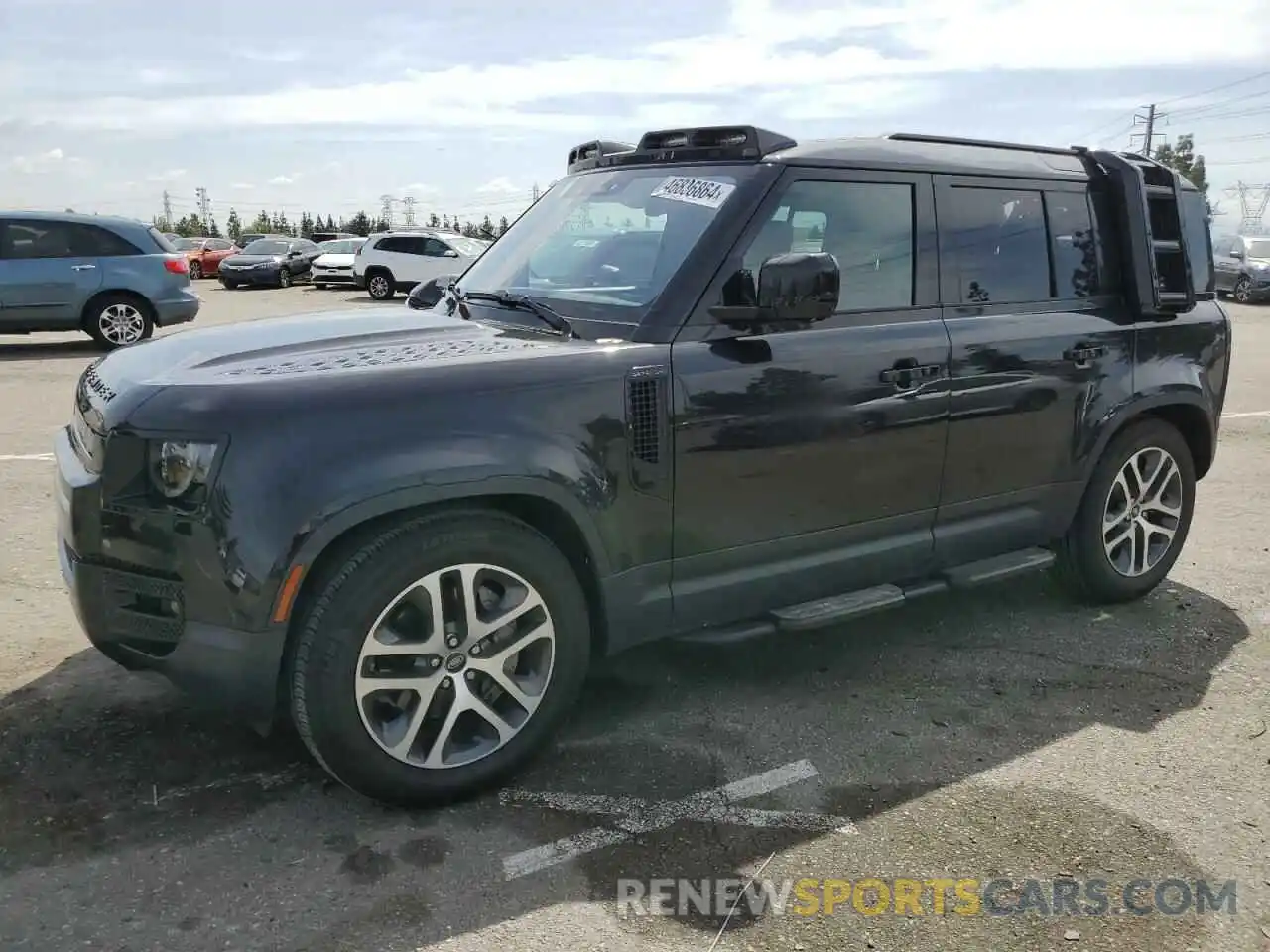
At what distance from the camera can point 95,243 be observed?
44.4 ft

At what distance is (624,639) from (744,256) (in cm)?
133

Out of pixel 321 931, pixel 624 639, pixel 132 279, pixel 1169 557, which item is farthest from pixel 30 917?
pixel 132 279

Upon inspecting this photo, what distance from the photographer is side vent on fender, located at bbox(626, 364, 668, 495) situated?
3.26 m

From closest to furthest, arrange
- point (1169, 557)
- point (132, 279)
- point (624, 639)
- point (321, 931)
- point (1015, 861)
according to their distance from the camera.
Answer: point (321, 931), point (1015, 861), point (624, 639), point (1169, 557), point (132, 279)

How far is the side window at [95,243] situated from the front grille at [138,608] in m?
12.2

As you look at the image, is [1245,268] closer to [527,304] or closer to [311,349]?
[527,304]

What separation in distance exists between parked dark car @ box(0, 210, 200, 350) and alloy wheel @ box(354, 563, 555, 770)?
12413 millimetres

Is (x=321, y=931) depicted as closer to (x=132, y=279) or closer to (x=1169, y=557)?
(x=1169, y=557)

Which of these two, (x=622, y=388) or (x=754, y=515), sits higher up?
(x=622, y=388)

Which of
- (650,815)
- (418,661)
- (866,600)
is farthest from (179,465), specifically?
(866,600)

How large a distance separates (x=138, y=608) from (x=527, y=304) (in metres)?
1.64

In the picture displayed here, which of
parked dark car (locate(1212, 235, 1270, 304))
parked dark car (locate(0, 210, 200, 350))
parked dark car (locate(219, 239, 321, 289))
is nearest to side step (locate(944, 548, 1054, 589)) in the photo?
parked dark car (locate(0, 210, 200, 350))

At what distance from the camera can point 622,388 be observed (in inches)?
128

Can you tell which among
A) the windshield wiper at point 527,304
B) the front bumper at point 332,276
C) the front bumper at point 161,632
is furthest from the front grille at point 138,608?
the front bumper at point 332,276
